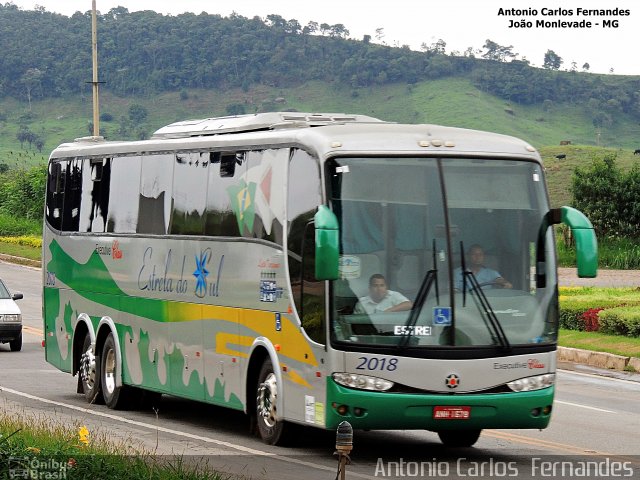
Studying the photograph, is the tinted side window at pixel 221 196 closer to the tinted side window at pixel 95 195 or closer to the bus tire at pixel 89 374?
the tinted side window at pixel 95 195

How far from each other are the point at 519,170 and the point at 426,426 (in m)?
2.74

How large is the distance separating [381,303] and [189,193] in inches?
176

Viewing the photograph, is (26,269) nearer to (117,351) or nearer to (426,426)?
(117,351)

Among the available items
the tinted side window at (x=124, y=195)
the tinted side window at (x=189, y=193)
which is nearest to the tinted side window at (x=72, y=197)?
the tinted side window at (x=124, y=195)

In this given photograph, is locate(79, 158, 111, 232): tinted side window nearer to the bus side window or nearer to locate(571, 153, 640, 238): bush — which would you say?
the bus side window

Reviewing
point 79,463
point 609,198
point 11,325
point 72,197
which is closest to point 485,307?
point 79,463

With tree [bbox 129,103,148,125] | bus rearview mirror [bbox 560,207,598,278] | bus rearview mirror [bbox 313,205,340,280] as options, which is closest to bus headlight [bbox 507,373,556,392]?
bus rearview mirror [bbox 560,207,598,278]

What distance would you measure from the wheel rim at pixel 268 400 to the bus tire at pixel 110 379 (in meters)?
4.58

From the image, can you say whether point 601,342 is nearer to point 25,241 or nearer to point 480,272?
point 480,272

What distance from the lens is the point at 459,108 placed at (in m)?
184

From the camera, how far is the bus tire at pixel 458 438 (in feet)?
49.0

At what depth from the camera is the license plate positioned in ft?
43.1

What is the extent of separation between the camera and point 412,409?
1310 centimetres

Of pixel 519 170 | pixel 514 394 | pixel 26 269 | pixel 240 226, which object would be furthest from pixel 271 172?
pixel 26 269
